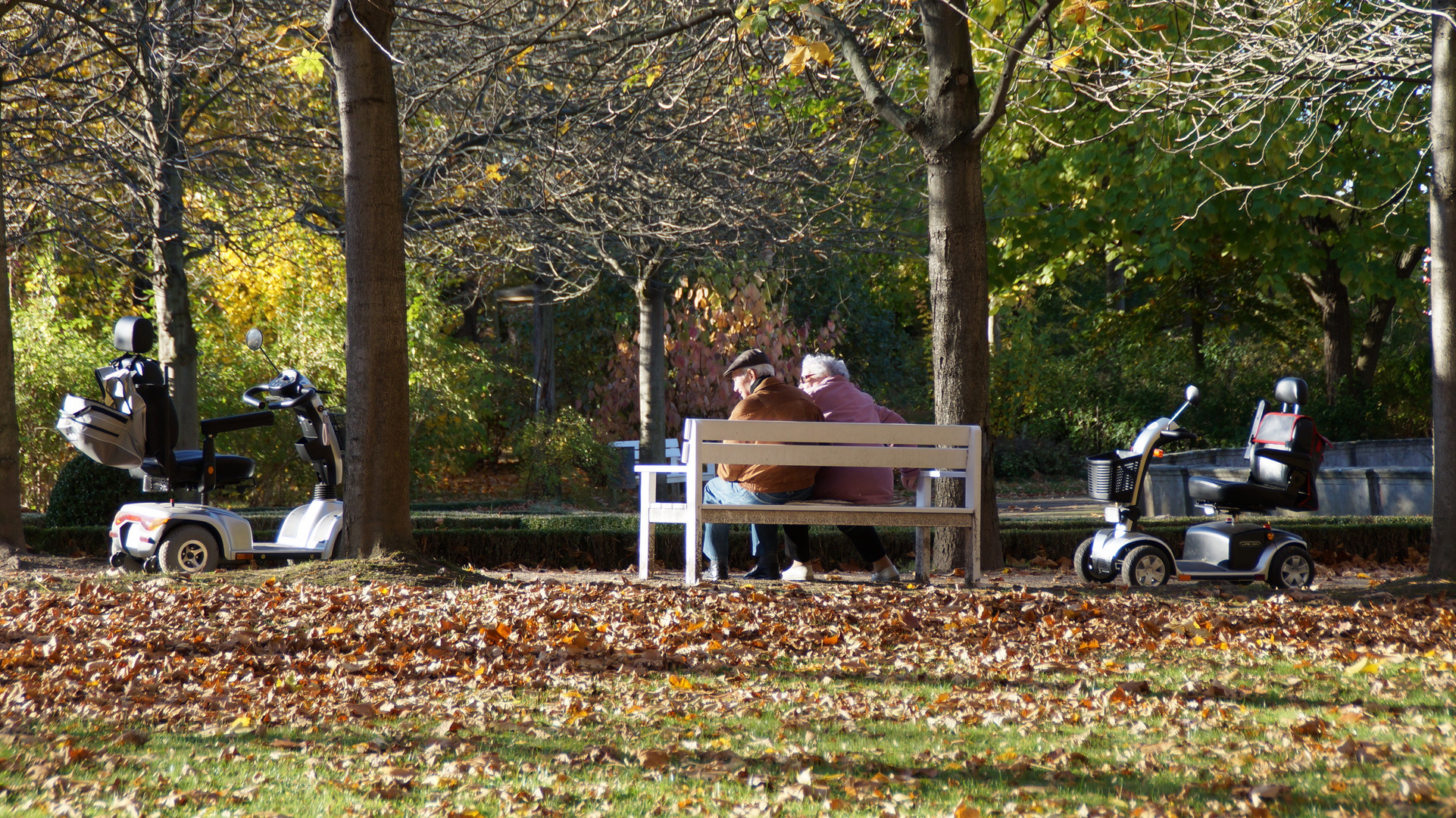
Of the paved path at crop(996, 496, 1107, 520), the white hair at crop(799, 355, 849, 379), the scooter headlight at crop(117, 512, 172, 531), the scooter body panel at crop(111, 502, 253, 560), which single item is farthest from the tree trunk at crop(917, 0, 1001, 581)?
the paved path at crop(996, 496, 1107, 520)

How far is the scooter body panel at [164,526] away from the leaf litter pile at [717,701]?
1147 millimetres

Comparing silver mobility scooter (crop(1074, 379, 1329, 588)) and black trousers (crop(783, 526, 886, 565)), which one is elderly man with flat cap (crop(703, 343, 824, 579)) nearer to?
black trousers (crop(783, 526, 886, 565))

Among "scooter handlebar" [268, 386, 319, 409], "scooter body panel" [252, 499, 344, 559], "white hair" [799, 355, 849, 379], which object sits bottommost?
"scooter body panel" [252, 499, 344, 559]

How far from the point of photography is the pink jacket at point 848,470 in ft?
24.1

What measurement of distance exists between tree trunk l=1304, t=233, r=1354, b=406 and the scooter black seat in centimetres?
1644

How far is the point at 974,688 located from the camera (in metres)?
4.65

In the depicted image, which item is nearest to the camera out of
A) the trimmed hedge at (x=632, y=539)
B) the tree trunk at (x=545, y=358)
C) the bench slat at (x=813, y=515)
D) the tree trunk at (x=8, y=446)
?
the bench slat at (x=813, y=515)

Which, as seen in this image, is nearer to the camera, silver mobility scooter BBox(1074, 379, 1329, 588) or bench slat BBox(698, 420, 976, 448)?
bench slat BBox(698, 420, 976, 448)

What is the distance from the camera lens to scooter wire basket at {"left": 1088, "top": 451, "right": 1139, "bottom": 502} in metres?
7.84

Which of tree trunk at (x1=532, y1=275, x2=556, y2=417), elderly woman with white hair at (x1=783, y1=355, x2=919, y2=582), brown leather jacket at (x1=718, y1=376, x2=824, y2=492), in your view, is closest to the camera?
brown leather jacket at (x1=718, y1=376, x2=824, y2=492)

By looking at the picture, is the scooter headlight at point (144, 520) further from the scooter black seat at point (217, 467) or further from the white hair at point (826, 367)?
the white hair at point (826, 367)

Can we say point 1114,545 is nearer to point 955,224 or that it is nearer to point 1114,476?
point 1114,476

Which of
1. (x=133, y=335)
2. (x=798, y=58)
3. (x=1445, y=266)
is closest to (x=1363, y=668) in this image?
(x=1445, y=266)

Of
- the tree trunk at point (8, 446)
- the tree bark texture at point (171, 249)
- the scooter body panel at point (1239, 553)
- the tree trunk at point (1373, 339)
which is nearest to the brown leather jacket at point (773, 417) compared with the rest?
the scooter body panel at point (1239, 553)
